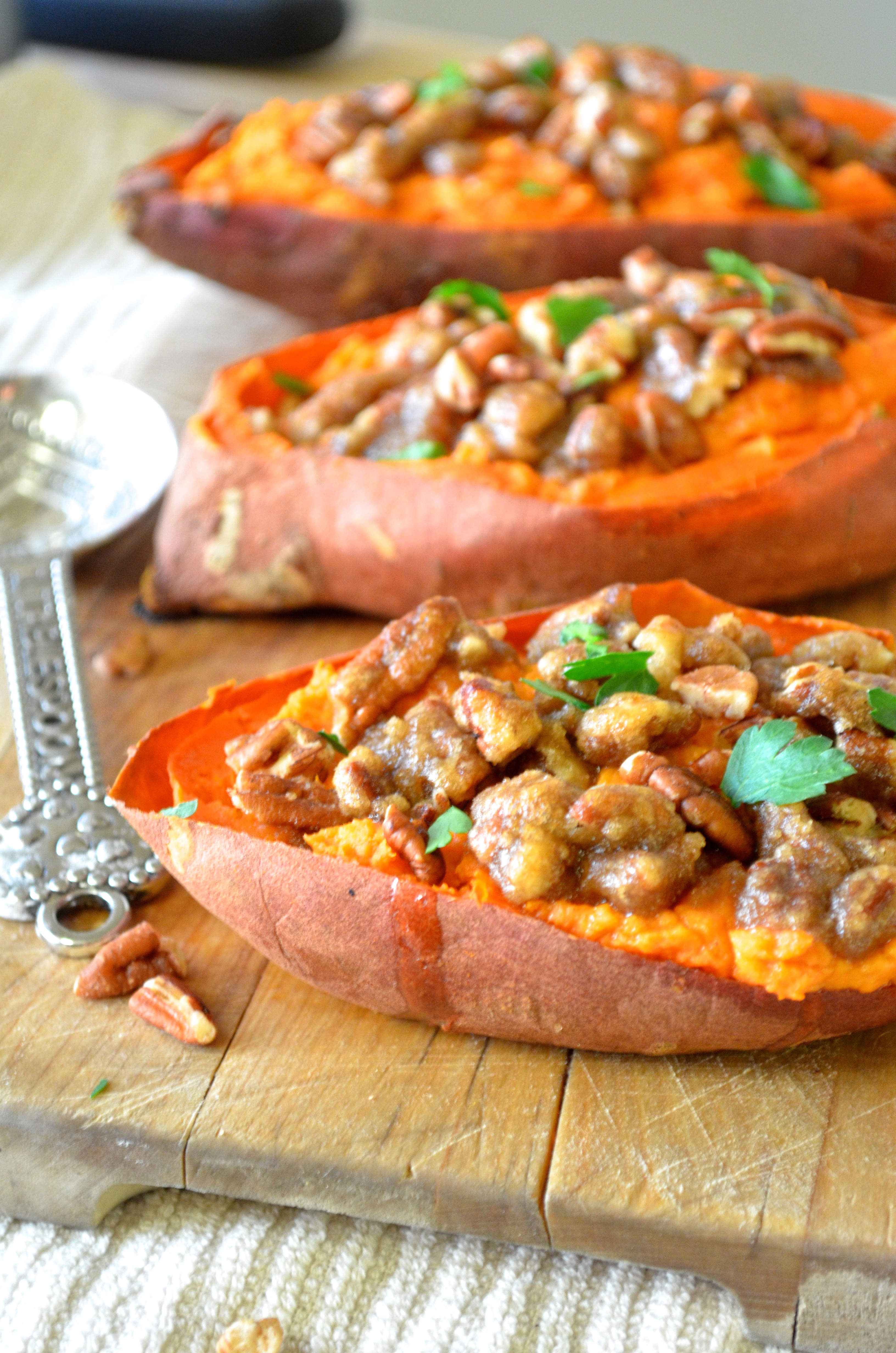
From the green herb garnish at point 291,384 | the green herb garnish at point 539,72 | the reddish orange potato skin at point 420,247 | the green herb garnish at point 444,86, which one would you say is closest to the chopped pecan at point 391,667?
the green herb garnish at point 291,384

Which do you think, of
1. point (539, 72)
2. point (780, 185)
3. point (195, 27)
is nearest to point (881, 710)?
point (780, 185)

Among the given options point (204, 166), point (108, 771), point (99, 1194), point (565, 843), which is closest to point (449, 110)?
point (204, 166)

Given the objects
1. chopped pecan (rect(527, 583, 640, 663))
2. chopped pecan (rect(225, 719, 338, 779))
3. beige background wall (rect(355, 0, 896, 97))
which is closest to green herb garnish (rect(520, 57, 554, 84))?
chopped pecan (rect(527, 583, 640, 663))

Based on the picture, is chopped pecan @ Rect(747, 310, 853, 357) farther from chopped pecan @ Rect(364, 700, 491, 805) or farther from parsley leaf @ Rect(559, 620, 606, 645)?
chopped pecan @ Rect(364, 700, 491, 805)

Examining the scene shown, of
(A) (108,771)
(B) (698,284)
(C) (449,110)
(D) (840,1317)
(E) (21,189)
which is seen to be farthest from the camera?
(E) (21,189)

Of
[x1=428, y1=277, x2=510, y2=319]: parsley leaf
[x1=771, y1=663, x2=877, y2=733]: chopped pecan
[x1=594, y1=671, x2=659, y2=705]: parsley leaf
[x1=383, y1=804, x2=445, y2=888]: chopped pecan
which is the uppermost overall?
[x1=771, y1=663, x2=877, y2=733]: chopped pecan

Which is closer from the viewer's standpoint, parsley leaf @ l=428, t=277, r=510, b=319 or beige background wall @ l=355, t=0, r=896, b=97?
parsley leaf @ l=428, t=277, r=510, b=319

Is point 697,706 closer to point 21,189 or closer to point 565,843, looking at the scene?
point 565,843
